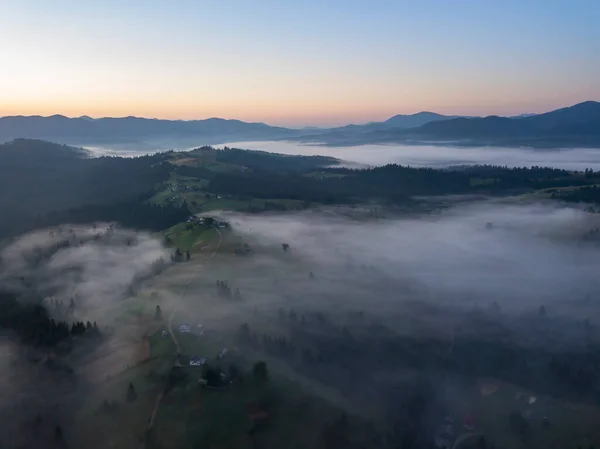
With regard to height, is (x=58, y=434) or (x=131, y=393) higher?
(x=131, y=393)

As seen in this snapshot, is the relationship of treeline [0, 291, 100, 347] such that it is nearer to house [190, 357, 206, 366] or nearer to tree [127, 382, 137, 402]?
tree [127, 382, 137, 402]

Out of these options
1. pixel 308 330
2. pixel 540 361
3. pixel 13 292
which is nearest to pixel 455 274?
pixel 540 361

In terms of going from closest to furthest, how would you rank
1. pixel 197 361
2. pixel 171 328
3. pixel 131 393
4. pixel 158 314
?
pixel 131 393
pixel 197 361
pixel 171 328
pixel 158 314

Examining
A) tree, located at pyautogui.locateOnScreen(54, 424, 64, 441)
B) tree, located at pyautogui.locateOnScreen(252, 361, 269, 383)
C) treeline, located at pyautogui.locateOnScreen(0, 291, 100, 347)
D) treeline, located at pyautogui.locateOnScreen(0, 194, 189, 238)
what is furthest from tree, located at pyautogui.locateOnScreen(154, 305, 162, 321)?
treeline, located at pyautogui.locateOnScreen(0, 194, 189, 238)

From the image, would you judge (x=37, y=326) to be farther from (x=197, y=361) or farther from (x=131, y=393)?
(x=197, y=361)

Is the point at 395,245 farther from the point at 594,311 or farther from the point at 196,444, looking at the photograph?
the point at 196,444

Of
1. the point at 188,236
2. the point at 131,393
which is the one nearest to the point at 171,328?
the point at 131,393

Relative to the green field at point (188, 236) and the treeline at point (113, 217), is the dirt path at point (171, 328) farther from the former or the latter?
the treeline at point (113, 217)
